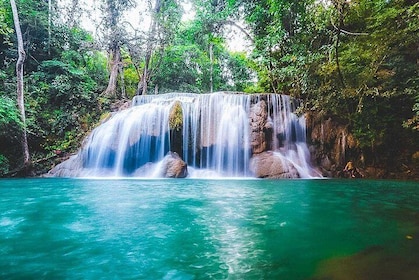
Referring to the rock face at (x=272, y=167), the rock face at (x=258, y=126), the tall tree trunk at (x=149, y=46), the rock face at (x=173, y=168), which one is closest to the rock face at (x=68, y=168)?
the rock face at (x=173, y=168)

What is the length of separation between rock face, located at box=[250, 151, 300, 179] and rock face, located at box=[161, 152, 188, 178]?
264 cm

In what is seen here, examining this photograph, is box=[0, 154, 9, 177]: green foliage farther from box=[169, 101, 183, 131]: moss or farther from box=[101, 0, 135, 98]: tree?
box=[101, 0, 135, 98]: tree

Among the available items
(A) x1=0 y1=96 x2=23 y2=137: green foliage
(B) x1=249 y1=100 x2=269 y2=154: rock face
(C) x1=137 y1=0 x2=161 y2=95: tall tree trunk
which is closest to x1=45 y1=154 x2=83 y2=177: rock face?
(A) x1=0 y1=96 x2=23 y2=137: green foliage

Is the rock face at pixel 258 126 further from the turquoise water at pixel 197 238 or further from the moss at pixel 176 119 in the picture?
the turquoise water at pixel 197 238

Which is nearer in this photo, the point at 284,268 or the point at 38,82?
the point at 284,268

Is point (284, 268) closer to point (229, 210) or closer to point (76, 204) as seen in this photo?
point (229, 210)

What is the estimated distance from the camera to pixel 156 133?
11.6 m

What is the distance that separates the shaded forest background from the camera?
9664 millimetres

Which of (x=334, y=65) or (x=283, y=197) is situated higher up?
(x=334, y=65)

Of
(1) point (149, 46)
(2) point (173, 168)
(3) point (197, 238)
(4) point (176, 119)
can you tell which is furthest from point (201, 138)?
(3) point (197, 238)

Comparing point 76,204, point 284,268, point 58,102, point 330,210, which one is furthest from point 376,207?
point 58,102

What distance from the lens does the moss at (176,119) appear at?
11570 mm

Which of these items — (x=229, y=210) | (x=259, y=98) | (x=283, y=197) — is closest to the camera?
(x=229, y=210)

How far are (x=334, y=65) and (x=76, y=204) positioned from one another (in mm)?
9301
